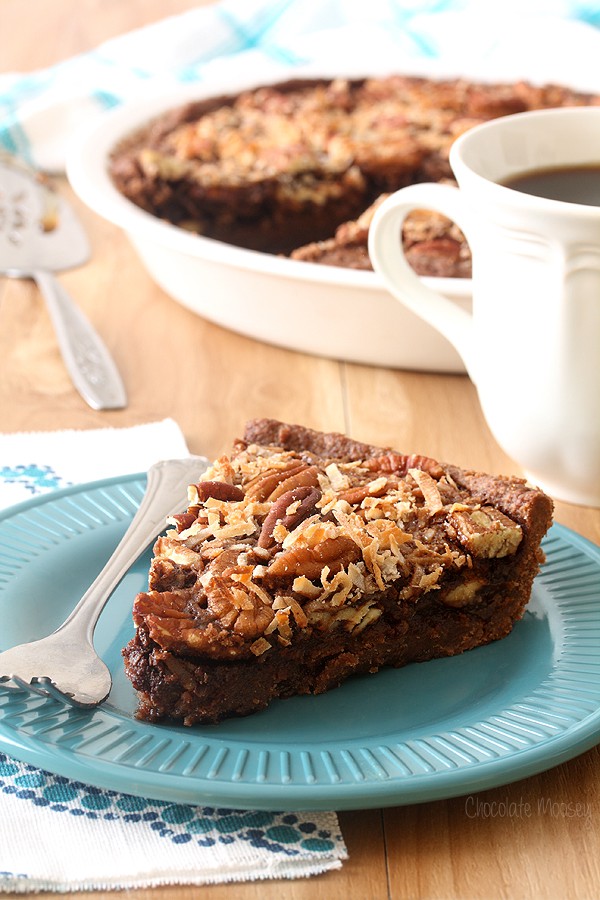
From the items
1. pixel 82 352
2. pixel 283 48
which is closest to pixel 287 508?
pixel 82 352

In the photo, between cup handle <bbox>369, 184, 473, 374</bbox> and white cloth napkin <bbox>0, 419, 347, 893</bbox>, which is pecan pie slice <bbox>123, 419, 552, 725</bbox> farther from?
cup handle <bbox>369, 184, 473, 374</bbox>

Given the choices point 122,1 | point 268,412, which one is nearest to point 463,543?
point 268,412

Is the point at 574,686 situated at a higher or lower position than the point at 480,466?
higher

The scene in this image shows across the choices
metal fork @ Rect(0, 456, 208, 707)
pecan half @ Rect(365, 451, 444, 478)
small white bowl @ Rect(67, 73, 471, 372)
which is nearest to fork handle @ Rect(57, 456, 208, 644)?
metal fork @ Rect(0, 456, 208, 707)

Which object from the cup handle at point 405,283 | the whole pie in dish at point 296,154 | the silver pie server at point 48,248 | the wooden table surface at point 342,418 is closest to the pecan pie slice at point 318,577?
the wooden table surface at point 342,418

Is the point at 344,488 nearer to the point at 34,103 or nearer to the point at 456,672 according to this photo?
the point at 456,672

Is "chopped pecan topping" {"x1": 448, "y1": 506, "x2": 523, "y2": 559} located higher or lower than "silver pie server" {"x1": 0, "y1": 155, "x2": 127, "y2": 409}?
higher
